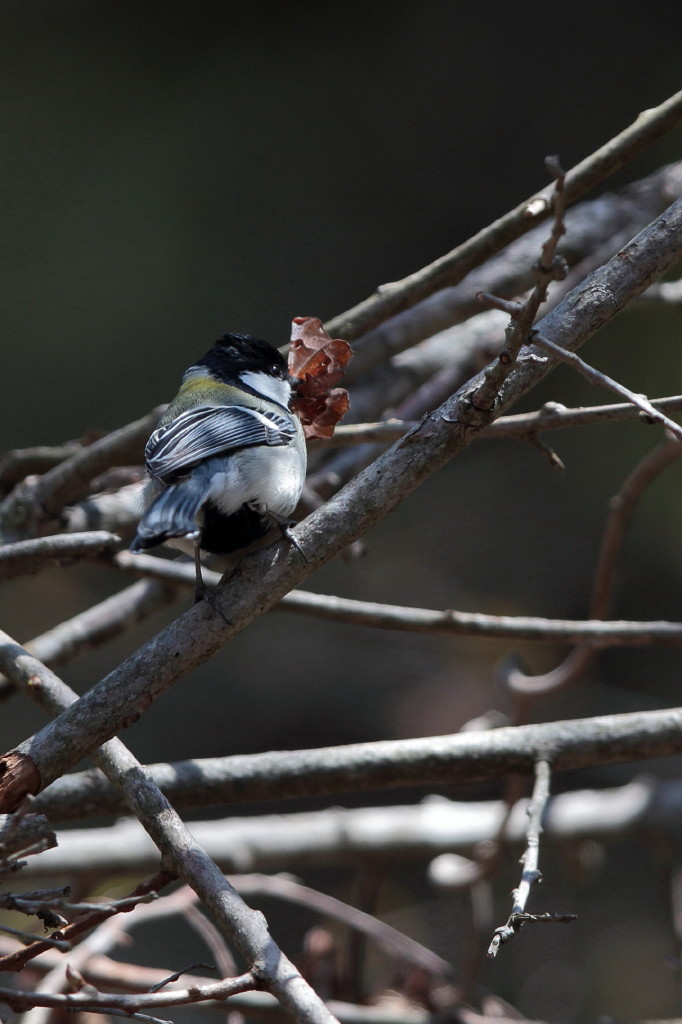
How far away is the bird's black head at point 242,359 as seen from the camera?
6.14 ft

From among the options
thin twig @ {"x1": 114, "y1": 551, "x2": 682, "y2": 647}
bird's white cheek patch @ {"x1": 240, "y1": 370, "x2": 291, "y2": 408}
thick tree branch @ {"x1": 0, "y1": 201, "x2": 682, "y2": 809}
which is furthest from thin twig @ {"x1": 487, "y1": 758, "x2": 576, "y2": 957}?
bird's white cheek patch @ {"x1": 240, "y1": 370, "x2": 291, "y2": 408}

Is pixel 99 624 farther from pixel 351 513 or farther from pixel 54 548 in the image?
pixel 351 513

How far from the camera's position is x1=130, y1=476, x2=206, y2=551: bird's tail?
1.27m

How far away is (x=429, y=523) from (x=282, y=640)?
2.09 ft

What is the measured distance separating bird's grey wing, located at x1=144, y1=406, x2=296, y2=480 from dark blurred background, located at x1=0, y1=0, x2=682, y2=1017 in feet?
4.83

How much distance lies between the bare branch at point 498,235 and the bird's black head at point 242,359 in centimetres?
13

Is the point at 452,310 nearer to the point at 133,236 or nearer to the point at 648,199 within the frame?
the point at 648,199

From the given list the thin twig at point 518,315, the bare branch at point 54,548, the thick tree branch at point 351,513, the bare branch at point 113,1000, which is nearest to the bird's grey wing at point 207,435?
the bare branch at point 54,548

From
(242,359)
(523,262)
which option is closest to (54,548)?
(242,359)

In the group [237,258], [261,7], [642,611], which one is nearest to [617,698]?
[642,611]

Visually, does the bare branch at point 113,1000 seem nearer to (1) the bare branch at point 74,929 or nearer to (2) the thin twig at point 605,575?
(1) the bare branch at point 74,929

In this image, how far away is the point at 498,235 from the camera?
164cm

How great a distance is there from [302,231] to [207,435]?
78.9 inches

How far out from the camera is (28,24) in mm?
3572
